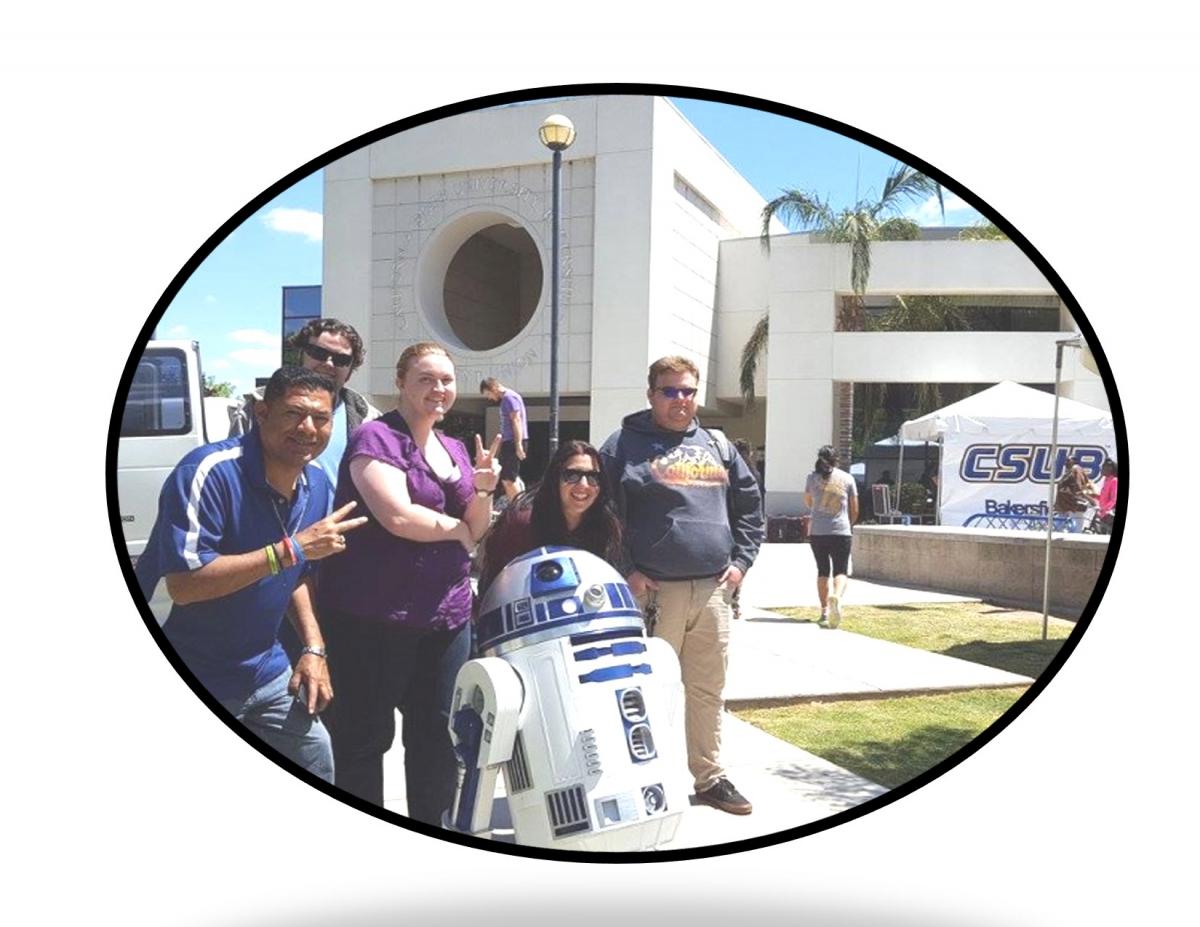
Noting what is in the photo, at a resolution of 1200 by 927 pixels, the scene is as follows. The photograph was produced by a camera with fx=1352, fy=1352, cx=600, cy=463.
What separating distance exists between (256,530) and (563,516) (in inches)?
37.7

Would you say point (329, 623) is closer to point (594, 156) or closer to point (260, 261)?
point (260, 261)

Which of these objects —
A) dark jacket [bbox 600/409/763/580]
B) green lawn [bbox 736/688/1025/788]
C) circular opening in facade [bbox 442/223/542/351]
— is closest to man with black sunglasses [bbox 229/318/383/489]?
circular opening in facade [bbox 442/223/542/351]

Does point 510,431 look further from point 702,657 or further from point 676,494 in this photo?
point 702,657

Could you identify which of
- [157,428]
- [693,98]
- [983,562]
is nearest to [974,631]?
[983,562]

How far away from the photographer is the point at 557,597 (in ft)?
13.8

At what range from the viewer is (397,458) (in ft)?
13.8

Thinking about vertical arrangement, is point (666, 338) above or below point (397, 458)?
above

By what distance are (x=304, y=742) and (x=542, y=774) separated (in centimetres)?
78

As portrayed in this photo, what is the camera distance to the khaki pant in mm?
4293

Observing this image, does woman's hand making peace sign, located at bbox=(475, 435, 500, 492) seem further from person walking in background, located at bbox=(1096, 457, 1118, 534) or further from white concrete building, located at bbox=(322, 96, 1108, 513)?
person walking in background, located at bbox=(1096, 457, 1118, 534)

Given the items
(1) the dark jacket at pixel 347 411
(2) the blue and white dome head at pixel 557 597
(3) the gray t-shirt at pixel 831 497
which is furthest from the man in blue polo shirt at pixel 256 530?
(3) the gray t-shirt at pixel 831 497

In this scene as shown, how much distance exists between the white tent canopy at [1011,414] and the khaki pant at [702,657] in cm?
81

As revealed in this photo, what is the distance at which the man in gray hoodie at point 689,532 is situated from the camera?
13.9ft

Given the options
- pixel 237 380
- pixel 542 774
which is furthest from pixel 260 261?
pixel 542 774
